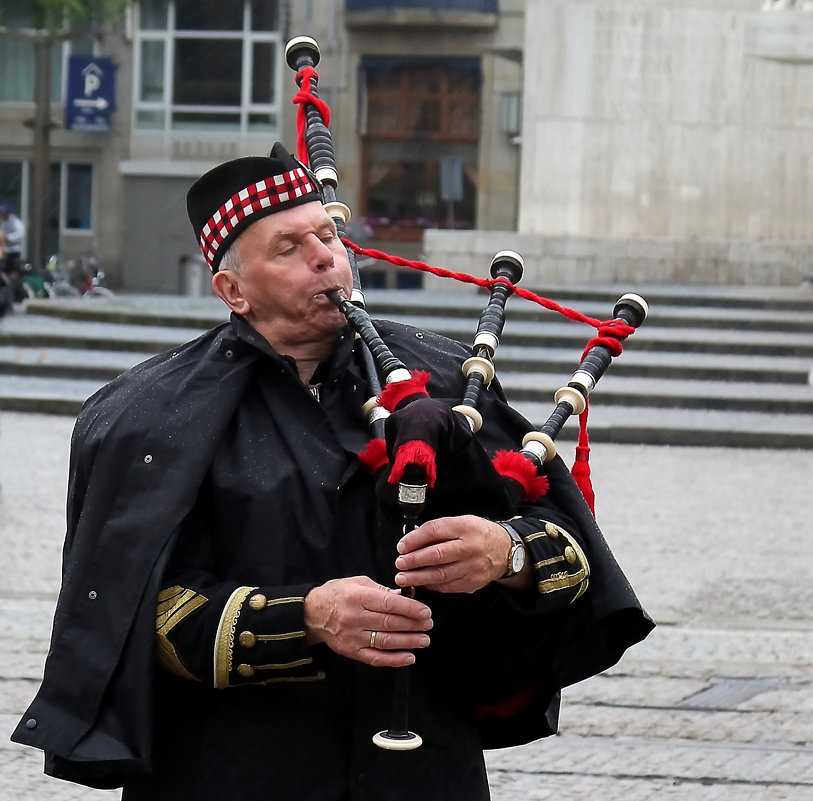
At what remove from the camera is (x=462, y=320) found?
15203 mm

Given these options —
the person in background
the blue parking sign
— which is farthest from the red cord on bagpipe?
the blue parking sign

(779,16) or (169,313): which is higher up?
(779,16)

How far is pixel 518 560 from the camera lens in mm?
2432

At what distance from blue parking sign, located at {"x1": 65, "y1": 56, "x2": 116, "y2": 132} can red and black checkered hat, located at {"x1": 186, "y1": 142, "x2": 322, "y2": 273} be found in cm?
3156

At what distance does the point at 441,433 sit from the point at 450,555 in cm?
17

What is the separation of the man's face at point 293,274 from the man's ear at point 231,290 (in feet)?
0.04

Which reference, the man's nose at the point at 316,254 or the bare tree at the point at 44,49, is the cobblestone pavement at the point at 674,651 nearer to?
the man's nose at the point at 316,254

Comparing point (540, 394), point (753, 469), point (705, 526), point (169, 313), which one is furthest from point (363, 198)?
point (705, 526)

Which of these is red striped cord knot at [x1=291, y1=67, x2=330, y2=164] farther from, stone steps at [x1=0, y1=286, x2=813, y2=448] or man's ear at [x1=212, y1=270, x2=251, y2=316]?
stone steps at [x1=0, y1=286, x2=813, y2=448]

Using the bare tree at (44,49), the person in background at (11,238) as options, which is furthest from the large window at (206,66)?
the person in background at (11,238)

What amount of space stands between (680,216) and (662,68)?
160 cm

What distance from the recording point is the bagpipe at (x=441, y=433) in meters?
2.32

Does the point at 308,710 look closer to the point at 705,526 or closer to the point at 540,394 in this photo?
the point at 705,526

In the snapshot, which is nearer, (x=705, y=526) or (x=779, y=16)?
(x=705, y=526)
